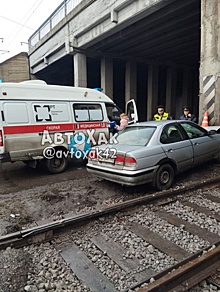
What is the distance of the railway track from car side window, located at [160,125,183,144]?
1314 mm

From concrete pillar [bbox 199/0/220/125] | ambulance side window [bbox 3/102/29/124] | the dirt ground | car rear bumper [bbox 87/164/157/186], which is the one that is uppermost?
concrete pillar [bbox 199/0/220/125]

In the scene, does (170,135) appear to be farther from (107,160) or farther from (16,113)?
(16,113)

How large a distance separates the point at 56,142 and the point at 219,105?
210 inches

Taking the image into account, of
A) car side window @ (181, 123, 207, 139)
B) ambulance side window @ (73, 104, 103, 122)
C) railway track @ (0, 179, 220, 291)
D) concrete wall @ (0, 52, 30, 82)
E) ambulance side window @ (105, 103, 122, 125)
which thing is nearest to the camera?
railway track @ (0, 179, 220, 291)

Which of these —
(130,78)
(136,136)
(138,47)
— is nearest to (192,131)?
(136,136)

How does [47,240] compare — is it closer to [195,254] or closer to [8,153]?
[195,254]

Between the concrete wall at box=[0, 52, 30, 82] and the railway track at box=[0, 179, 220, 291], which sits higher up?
the concrete wall at box=[0, 52, 30, 82]

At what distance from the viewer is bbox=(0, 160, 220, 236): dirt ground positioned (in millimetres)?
3969

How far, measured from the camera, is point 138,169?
452 cm

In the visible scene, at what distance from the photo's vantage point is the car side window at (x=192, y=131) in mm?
5871

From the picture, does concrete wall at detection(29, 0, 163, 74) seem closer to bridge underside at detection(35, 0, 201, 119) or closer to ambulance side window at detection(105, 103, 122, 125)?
bridge underside at detection(35, 0, 201, 119)

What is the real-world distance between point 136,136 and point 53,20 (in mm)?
16194

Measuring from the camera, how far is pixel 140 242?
10.2ft

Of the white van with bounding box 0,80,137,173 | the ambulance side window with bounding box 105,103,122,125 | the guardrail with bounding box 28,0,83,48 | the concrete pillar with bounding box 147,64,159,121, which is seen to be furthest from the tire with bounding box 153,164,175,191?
the concrete pillar with bounding box 147,64,159,121
